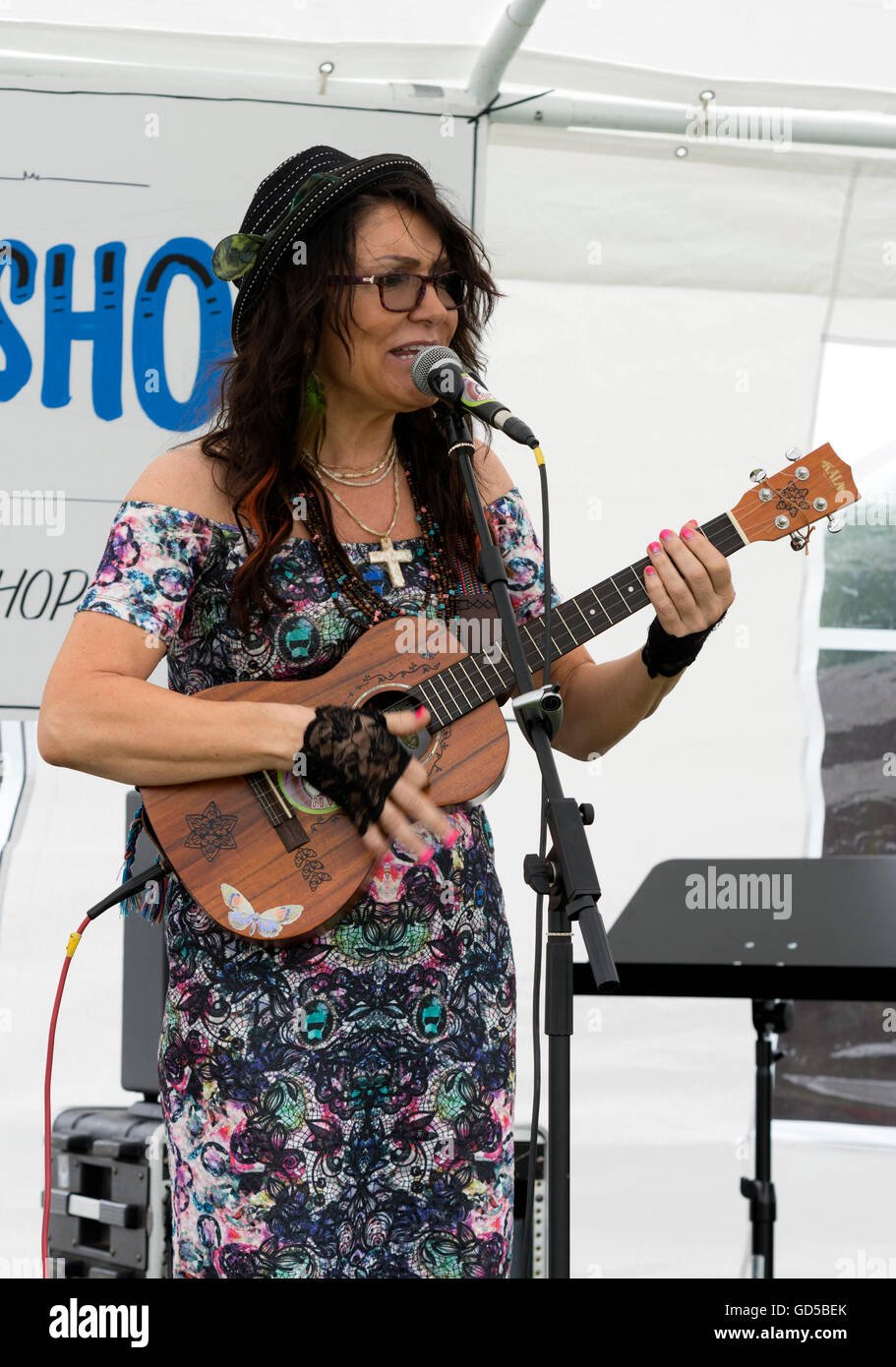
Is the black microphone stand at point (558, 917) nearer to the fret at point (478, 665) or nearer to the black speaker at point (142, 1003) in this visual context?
the fret at point (478, 665)

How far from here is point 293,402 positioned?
185 cm

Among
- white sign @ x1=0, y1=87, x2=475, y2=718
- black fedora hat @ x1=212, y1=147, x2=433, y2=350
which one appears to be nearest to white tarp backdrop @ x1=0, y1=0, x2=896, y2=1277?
white sign @ x1=0, y1=87, x2=475, y2=718

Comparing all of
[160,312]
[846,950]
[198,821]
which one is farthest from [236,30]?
[846,950]

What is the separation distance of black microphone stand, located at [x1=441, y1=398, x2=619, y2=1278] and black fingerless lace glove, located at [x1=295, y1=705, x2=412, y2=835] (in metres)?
0.22

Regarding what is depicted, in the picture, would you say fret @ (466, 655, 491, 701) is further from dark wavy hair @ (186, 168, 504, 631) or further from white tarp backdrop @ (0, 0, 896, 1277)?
white tarp backdrop @ (0, 0, 896, 1277)

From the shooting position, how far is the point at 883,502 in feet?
11.0

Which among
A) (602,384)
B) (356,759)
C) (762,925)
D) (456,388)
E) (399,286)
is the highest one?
(602,384)

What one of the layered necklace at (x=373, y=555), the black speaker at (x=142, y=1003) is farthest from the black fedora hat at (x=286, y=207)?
the black speaker at (x=142, y=1003)

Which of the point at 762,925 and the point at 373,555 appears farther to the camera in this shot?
the point at 762,925

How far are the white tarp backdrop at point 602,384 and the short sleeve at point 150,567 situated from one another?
1.34 m

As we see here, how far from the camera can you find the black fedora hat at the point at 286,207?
71.8 inches

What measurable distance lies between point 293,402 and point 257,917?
0.67 meters

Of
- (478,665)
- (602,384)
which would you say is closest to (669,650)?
(478,665)

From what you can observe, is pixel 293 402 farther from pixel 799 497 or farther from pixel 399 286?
pixel 799 497
